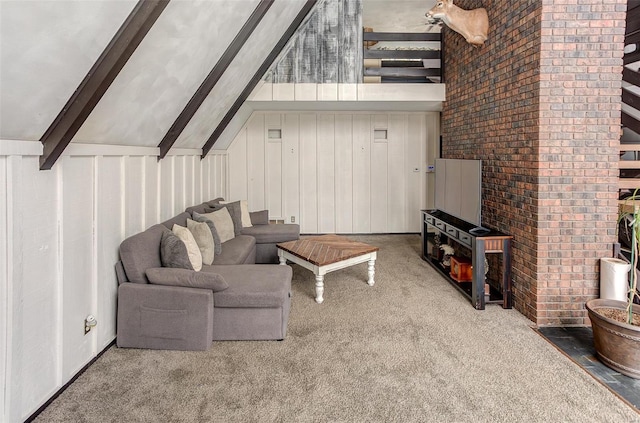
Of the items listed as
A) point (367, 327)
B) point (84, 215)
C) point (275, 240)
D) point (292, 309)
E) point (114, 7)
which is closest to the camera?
point (114, 7)

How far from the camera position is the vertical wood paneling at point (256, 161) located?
7.59 metres

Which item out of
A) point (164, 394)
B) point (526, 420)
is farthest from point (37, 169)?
point (526, 420)

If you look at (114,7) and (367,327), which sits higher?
(114,7)

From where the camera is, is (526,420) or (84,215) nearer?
(526,420)

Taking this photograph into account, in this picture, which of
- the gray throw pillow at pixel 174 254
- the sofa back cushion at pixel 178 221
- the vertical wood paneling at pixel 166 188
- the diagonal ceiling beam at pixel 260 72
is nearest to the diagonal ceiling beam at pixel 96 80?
the gray throw pillow at pixel 174 254

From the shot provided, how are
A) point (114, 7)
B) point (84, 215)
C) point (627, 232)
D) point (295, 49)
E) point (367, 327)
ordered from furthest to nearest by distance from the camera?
point (295, 49)
point (627, 232)
point (367, 327)
point (84, 215)
point (114, 7)

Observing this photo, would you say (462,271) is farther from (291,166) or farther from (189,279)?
(291,166)

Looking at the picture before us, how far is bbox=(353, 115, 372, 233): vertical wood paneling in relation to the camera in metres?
7.62

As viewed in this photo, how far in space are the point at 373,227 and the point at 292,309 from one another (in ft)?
13.5

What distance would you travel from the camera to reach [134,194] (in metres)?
3.58

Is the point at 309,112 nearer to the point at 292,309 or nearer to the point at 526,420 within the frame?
the point at 292,309

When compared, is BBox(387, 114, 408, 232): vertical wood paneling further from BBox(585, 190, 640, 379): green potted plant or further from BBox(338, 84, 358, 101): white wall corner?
BBox(585, 190, 640, 379): green potted plant

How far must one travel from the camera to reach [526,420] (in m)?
2.20

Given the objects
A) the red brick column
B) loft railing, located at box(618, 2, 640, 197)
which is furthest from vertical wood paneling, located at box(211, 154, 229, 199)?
loft railing, located at box(618, 2, 640, 197)
